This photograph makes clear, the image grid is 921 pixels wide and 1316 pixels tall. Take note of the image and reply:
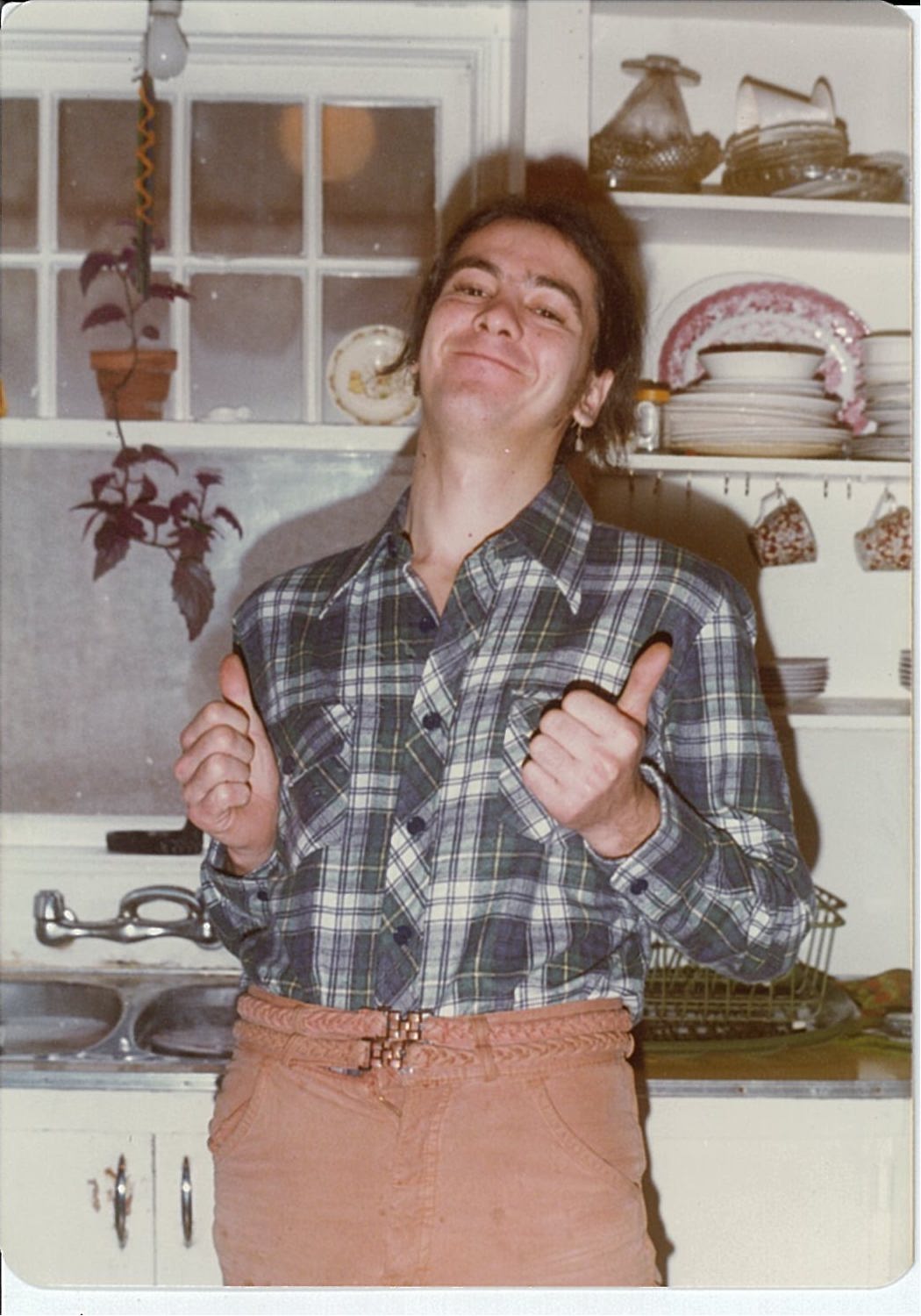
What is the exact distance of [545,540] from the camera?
1.24 m

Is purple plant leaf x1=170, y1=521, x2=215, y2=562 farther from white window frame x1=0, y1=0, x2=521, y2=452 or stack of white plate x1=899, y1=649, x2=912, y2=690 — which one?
stack of white plate x1=899, y1=649, x2=912, y2=690

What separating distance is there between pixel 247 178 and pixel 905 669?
1213mm

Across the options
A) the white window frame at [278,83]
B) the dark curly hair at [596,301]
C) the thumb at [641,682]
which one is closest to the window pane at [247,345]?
the white window frame at [278,83]

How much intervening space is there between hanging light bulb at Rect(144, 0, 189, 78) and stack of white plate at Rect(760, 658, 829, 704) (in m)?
1.16

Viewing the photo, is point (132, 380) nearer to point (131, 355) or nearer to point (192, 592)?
point (131, 355)

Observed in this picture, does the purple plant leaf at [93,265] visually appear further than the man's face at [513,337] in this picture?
Yes

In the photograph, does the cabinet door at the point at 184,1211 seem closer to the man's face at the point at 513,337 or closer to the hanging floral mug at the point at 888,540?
the man's face at the point at 513,337

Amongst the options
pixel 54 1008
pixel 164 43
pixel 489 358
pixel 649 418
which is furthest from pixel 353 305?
pixel 54 1008

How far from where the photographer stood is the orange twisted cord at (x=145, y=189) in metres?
1.97

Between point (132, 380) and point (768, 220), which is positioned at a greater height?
point (768, 220)

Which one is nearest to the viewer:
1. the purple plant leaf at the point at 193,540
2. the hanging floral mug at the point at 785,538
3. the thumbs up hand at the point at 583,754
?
the thumbs up hand at the point at 583,754

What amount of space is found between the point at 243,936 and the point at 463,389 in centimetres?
51

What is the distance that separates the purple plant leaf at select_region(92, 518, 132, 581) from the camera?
2.13 m

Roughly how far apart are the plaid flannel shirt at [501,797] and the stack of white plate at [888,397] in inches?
30.4
